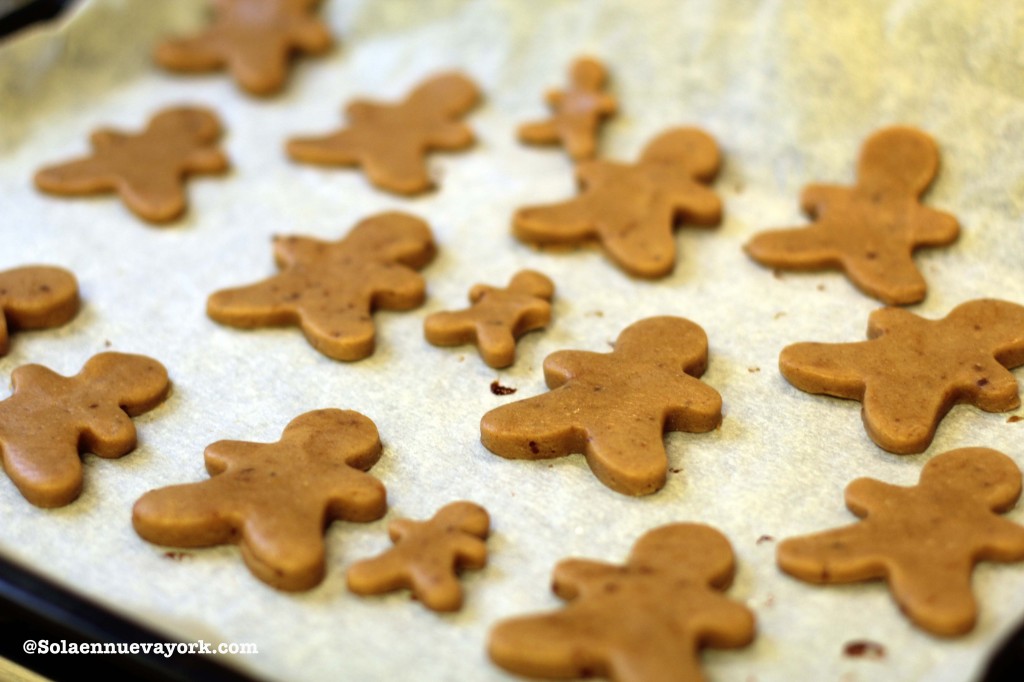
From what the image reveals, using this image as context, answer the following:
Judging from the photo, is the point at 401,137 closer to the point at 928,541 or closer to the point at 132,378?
the point at 132,378

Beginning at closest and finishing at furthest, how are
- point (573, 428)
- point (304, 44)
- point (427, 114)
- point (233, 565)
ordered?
1. point (233, 565)
2. point (573, 428)
3. point (427, 114)
4. point (304, 44)

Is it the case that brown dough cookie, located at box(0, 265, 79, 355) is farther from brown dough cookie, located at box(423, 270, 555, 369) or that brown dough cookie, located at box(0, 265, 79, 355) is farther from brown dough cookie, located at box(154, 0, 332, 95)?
brown dough cookie, located at box(154, 0, 332, 95)

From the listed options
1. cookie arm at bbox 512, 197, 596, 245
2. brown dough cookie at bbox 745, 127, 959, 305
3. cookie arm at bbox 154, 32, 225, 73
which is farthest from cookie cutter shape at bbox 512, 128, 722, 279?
cookie arm at bbox 154, 32, 225, 73

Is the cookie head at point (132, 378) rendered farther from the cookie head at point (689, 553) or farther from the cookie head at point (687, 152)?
the cookie head at point (687, 152)

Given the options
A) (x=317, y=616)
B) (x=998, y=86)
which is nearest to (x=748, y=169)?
(x=998, y=86)

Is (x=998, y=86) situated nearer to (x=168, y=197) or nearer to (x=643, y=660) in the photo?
(x=643, y=660)
